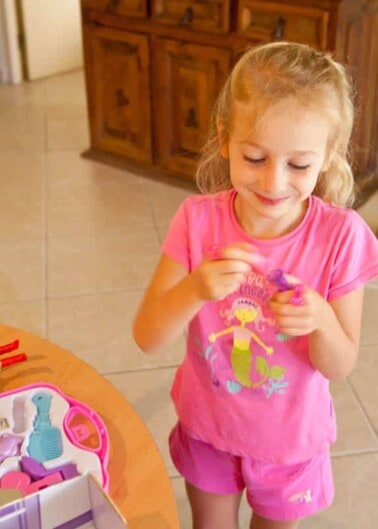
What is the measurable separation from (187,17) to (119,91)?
0.48 m

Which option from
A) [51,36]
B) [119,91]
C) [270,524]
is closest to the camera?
[270,524]

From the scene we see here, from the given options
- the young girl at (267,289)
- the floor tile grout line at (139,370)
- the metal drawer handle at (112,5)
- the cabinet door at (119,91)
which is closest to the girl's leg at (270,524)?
the young girl at (267,289)

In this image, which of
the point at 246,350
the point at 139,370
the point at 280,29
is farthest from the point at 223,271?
the point at 280,29

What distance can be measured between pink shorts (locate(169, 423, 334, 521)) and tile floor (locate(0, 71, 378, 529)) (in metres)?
0.50

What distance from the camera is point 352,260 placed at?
3.01 feet

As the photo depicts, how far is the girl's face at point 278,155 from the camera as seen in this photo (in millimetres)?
822

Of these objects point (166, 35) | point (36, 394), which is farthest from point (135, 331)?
point (166, 35)

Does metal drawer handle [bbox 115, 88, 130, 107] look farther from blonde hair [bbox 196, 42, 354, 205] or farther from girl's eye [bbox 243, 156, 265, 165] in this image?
girl's eye [bbox 243, 156, 265, 165]

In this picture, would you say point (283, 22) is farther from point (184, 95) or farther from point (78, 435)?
point (78, 435)

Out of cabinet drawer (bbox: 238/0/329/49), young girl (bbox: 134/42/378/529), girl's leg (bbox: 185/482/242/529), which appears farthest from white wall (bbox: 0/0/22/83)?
girl's leg (bbox: 185/482/242/529)

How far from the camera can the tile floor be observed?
174cm

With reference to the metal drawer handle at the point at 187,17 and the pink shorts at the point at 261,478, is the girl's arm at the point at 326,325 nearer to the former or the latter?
the pink shorts at the point at 261,478

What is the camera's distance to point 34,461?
78 centimetres

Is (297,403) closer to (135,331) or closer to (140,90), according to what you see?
(135,331)
